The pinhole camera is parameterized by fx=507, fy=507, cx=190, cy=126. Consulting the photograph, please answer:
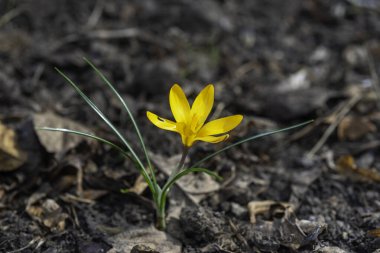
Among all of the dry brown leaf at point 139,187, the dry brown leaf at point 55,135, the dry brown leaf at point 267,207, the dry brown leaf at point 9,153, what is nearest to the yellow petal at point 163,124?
the dry brown leaf at point 139,187

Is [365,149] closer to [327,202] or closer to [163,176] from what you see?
[327,202]

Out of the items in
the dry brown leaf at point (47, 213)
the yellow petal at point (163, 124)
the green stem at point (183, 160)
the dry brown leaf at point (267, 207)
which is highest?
the yellow petal at point (163, 124)

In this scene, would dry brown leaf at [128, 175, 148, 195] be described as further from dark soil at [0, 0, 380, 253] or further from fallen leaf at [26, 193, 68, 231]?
fallen leaf at [26, 193, 68, 231]

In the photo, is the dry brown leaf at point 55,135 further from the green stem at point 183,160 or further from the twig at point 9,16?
the twig at point 9,16

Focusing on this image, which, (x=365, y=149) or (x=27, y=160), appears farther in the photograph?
(x=365, y=149)

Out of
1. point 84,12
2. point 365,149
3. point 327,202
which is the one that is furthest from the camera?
point 84,12

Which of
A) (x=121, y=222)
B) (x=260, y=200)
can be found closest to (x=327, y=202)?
(x=260, y=200)
